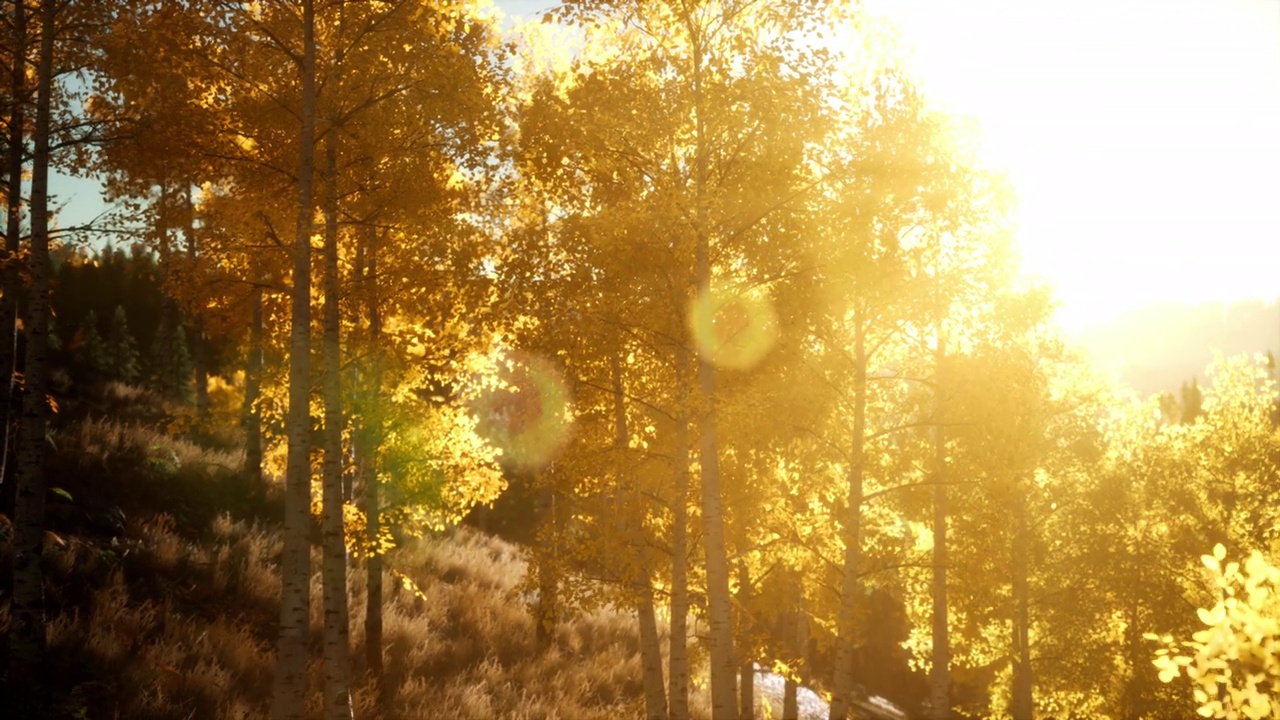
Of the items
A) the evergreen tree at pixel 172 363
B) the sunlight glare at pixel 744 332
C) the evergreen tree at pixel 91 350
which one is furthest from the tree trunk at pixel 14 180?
the evergreen tree at pixel 172 363

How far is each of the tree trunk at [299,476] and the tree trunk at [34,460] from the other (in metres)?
2.77

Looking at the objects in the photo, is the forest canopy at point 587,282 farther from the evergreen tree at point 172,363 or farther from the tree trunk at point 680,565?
the evergreen tree at point 172,363

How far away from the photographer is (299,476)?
29.1 ft

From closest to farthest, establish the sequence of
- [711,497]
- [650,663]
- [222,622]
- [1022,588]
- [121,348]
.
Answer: [711,497] → [650,663] → [222,622] → [1022,588] → [121,348]

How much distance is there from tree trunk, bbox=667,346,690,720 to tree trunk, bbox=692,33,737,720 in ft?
1.30

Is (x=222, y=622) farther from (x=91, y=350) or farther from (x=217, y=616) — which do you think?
(x=91, y=350)

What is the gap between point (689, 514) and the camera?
42.0 feet

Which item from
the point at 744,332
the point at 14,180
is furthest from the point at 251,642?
the point at 744,332

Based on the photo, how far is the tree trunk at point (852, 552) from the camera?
1179 cm

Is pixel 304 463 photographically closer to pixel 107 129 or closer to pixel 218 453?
pixel 107 129

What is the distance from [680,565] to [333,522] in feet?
14.3

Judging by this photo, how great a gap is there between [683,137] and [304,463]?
228 inches

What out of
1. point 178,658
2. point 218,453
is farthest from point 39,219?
point 218,453

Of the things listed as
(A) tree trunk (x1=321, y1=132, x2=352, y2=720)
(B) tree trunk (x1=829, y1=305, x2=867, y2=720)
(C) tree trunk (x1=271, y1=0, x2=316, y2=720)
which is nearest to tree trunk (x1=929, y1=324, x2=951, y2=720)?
(B) tree trunk (x1=829, y1=305, x2=867, y2=720)
